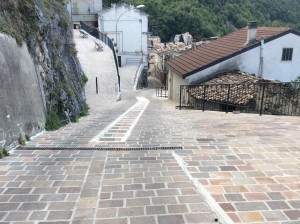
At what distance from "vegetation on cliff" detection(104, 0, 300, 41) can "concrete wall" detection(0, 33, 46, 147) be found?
56.7 meters

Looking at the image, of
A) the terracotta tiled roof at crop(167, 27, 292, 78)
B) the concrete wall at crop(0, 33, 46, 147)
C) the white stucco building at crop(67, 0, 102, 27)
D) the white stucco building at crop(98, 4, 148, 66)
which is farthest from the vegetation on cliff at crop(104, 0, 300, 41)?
the concrete wall at crop(0, 33, 46, 147)

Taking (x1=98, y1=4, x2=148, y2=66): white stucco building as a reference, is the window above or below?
below

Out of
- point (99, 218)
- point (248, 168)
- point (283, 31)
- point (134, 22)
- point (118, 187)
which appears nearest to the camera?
point (99, 218)

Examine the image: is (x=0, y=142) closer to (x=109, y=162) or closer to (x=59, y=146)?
(x=59, y=146)

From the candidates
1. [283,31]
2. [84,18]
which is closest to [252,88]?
[283,31]

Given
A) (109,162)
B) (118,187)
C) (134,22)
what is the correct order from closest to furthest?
(118,187) → (109,162) → (134,22)

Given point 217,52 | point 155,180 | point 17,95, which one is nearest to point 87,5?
point 217,52

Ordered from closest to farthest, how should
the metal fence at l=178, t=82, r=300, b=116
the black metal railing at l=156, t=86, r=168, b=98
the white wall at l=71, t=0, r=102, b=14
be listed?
the metal fence at l=178, t=82, r=300, b=116 → the black metal railing at l=156, t=86, r=168, b=98 → the white wall at l=71, t=0, r=102, b=14

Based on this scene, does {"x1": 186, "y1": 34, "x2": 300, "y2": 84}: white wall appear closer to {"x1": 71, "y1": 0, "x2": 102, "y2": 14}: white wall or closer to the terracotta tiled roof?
the terracotta tiled roof

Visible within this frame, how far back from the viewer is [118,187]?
3.90 m

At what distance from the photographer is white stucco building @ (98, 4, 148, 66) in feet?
134

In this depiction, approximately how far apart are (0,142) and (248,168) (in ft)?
13.2

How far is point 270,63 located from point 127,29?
2713 cm

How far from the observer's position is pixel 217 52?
726 inches
